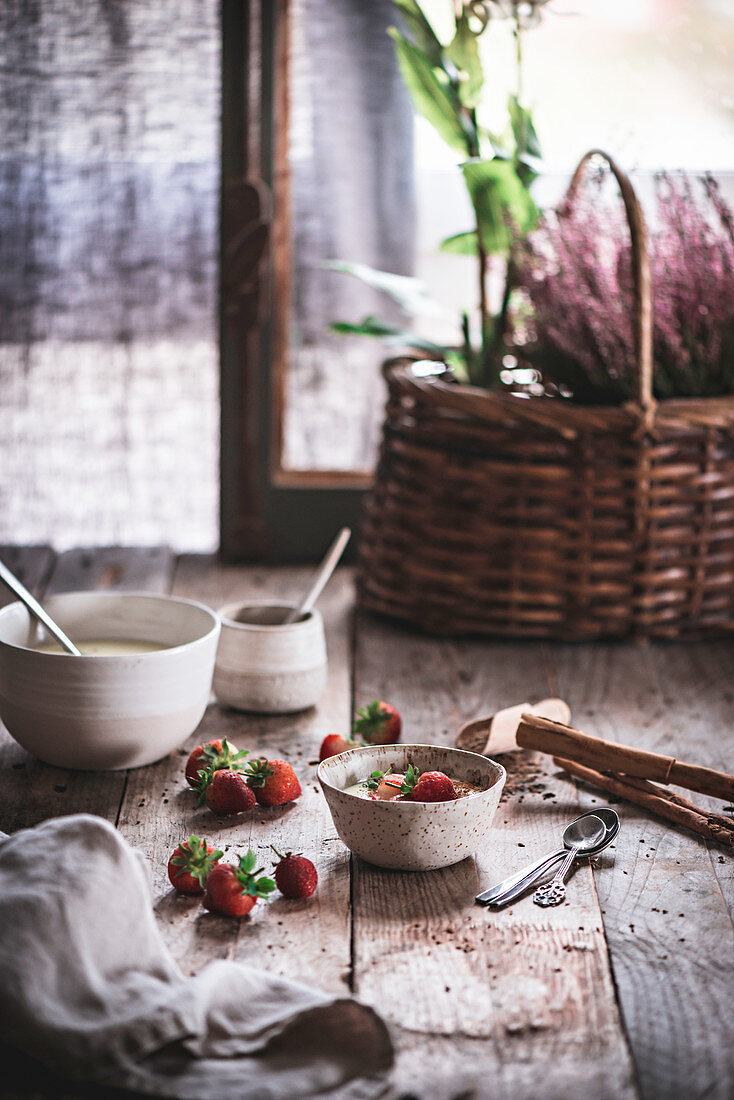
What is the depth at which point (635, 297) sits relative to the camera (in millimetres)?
1649

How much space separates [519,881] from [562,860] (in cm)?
7

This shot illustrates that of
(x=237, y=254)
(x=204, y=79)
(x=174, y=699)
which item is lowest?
(x=174, y=699)

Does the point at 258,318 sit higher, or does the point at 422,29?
the point at 422,29

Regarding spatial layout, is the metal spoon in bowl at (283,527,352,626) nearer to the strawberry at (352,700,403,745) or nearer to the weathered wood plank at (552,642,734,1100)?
the strawberry at (352,700,403,745)

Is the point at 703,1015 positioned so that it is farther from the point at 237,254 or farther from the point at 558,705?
the point at 237,254

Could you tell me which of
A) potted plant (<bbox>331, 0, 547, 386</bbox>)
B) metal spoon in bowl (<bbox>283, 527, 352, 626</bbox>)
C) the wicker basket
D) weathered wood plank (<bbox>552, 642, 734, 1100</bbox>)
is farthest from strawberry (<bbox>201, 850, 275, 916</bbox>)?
potted plant (<bbox>331, 0, 547, 386</bbox>)

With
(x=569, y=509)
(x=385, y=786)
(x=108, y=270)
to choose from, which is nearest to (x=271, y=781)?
(x=385, y=786)

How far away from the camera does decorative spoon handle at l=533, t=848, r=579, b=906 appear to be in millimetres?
1060

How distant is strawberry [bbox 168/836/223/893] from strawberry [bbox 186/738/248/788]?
195 mm

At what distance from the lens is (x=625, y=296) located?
178 cm

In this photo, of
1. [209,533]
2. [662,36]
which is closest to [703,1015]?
[209,533]

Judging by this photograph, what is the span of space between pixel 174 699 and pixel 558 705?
0.48 m

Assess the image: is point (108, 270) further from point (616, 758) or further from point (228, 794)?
point (616, 758)

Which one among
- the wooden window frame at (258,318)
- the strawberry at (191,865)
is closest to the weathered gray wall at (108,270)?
the wooden window frame at (258,318)
